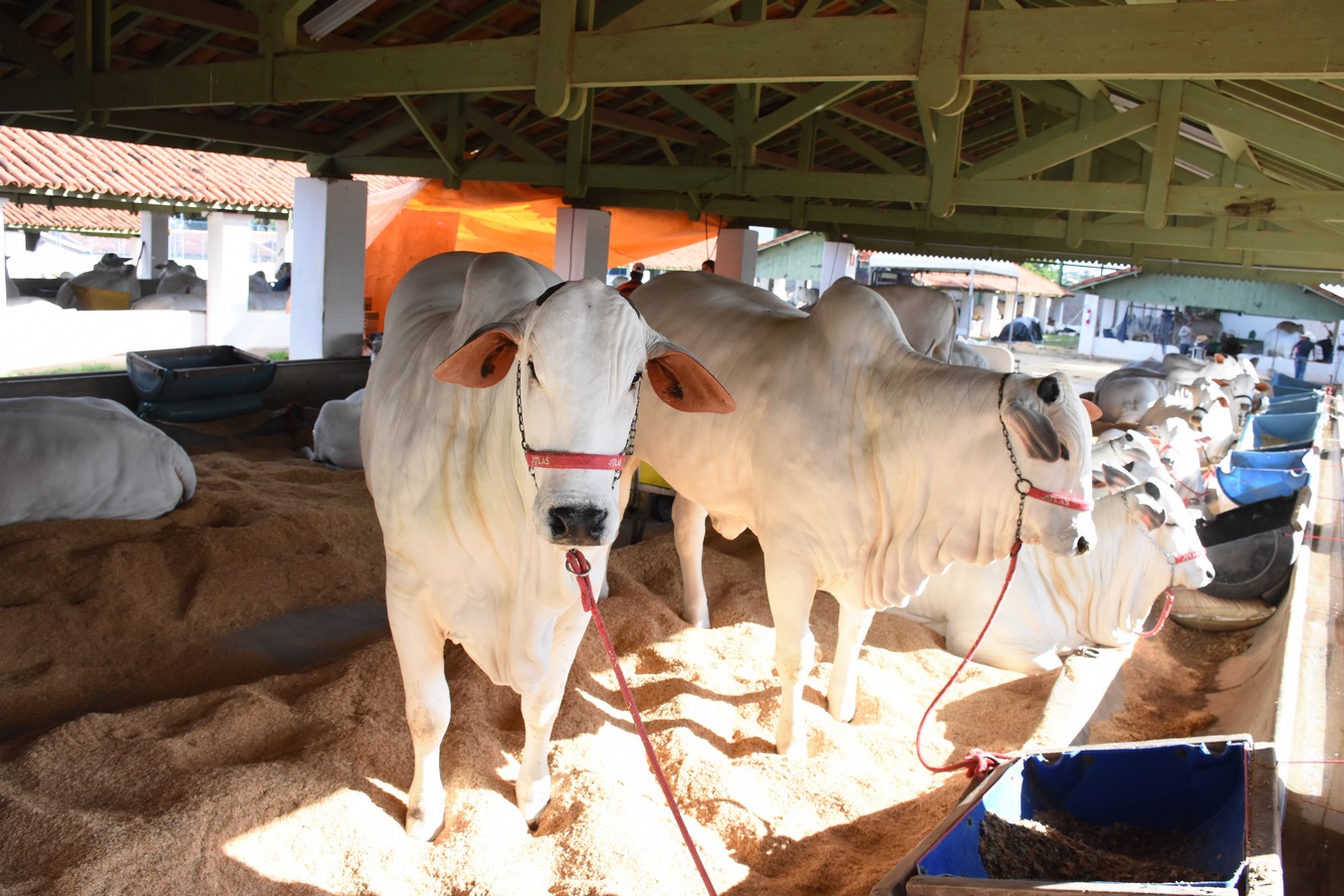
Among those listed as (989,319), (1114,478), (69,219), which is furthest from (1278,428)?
(989,319)

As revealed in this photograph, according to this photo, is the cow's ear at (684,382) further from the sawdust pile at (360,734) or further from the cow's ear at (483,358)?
the sawdust pile at (360,734)

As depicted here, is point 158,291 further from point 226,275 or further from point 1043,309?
point 1043,309

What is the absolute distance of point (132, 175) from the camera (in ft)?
44.0

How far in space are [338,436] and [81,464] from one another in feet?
6.18

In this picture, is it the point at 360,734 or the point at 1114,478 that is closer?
the point at 360,734

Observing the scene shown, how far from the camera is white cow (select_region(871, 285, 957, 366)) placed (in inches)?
201

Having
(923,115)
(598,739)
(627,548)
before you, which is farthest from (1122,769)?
(923,115)

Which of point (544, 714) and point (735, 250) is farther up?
point (735, 250)

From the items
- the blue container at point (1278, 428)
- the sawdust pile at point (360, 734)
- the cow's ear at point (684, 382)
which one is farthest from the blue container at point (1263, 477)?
the cow's ear at point (684, 382)

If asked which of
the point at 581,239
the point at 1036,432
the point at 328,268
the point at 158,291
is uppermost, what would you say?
the point at 581,239

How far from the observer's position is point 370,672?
3.86 m

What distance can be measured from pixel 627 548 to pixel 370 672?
2180mm

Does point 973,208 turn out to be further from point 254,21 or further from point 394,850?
point 394,850

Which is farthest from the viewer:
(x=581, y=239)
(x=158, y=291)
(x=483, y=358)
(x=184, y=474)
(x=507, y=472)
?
(x=158, y=291)
